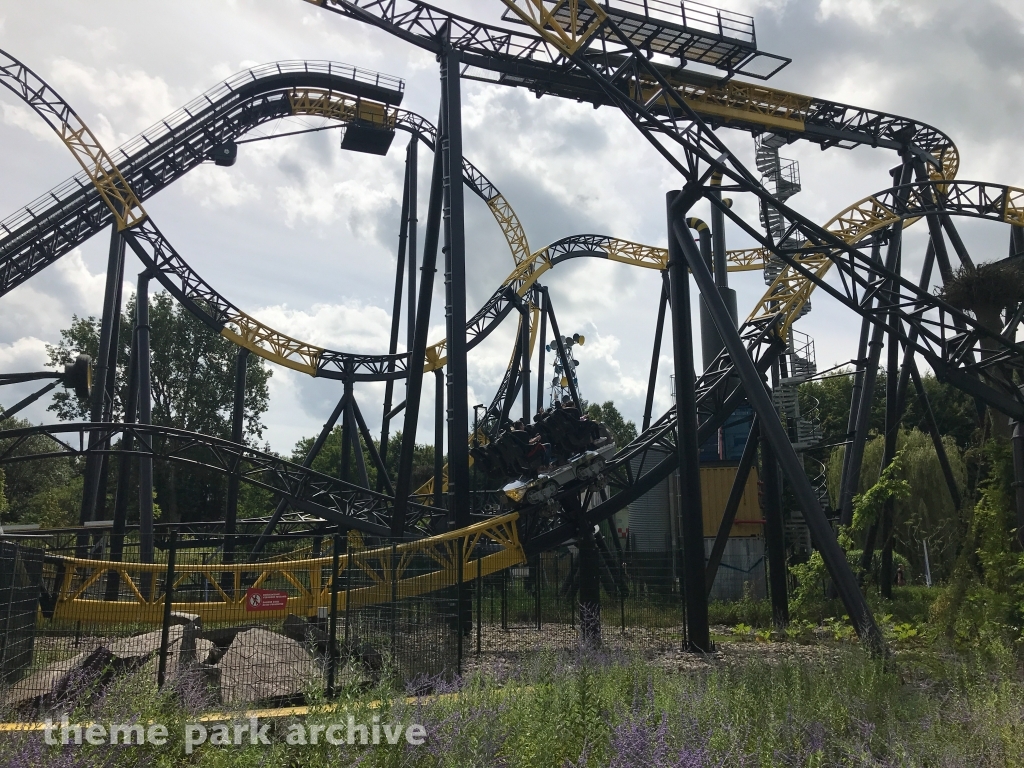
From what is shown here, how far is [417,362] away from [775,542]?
607cm

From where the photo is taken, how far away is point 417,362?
13.3m

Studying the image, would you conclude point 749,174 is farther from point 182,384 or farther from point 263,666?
point 182,384

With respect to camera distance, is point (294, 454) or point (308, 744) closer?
point (308, 744)

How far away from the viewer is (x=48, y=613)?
8867 millimetres

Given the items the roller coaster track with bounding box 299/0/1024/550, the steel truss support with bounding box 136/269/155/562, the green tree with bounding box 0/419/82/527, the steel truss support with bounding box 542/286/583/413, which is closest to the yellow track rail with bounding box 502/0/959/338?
the roller coaster track with bounding box 299/0/1024/550

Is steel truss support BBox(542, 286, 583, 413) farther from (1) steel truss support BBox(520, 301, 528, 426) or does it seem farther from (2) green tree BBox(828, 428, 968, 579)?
(2) green tree BBox(828, 428, 968, 579)

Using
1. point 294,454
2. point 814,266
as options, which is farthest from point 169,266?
point 294,454

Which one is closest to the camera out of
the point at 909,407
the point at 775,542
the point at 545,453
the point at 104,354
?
the point at 545,453

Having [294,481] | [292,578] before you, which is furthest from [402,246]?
[292,578]

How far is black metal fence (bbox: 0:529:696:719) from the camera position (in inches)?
234

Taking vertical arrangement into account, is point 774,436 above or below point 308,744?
above

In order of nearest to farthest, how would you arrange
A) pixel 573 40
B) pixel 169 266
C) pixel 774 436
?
pixel 774 436 → pixel 573 40 → pixel 169 266

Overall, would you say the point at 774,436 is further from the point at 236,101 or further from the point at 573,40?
the point at 236,101

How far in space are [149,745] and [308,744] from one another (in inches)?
31.3
